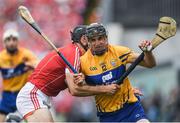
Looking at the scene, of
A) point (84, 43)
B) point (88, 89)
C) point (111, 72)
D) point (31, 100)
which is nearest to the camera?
point (88, 89)

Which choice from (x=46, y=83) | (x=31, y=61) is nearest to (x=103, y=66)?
(x=46, y=83)

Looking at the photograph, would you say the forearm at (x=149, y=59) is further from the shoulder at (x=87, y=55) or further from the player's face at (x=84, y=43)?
the player's face at (x=84, y=43)

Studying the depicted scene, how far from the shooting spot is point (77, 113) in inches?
1161

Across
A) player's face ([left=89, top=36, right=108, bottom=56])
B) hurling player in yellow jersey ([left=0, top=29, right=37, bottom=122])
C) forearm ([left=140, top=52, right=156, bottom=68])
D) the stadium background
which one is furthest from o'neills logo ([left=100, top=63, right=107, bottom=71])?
the stadium background

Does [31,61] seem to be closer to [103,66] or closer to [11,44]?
[11,44]

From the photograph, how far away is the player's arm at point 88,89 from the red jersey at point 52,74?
59cm

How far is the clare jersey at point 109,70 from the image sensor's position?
571 inches

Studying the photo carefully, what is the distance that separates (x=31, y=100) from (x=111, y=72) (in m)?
1.53

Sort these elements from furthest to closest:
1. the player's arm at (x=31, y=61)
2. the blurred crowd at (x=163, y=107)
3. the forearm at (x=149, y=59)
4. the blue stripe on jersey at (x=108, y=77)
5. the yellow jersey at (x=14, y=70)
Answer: the blurred crowd at (x=163, y=107)
the yellow jersey at (x=14, y=70)
the player's arm at (x=31, y=61)
the blue stripe on jersey at (x=108, y=77)
the forearm at (x=149, y=59)

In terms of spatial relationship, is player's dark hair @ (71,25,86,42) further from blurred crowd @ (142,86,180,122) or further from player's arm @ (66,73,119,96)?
blurred crowd @ (142,86,180,122)

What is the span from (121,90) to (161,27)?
1040 millimetres

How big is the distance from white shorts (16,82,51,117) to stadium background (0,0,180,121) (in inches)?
409

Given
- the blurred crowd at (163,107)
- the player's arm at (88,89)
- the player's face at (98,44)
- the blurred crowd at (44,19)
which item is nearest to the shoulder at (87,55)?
the player's face at (98,44)

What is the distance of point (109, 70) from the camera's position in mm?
14508
